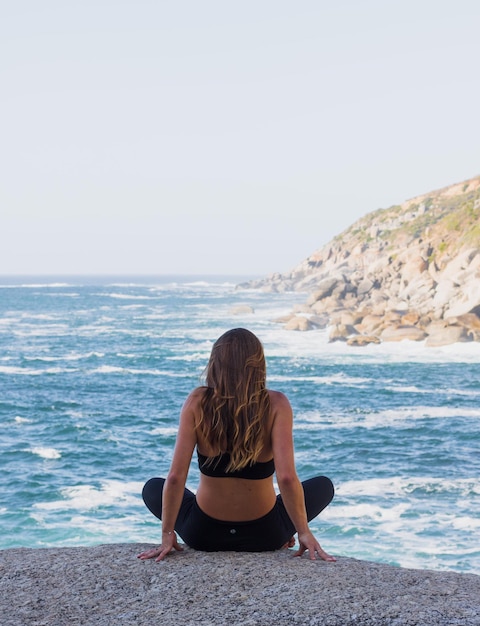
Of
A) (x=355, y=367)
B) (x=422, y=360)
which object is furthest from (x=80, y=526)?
(x=422, y=360)

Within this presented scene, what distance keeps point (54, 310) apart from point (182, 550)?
9195 centimetres

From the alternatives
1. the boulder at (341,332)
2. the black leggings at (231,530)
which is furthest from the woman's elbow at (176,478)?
the boulder at (341,332)

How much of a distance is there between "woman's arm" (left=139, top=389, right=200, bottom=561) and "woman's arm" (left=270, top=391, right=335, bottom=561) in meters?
0.50

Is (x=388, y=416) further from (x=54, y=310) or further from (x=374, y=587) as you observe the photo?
(x=54, y=310)

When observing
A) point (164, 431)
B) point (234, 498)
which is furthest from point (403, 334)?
point (234, 498)

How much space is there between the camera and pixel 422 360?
4156 cm

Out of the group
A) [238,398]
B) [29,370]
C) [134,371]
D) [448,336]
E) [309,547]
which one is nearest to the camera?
[238,398]

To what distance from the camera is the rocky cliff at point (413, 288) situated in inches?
1937

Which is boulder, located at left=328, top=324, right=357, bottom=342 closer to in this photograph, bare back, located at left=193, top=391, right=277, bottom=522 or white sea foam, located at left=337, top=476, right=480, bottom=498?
white sea foam, located at left=337, top=476, right=480, bottom=498

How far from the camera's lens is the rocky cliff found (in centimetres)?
4919

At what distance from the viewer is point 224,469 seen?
491 cm

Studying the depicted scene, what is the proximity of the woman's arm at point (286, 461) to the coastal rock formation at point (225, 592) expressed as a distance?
334 mm

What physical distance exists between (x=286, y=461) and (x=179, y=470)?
2.20ft

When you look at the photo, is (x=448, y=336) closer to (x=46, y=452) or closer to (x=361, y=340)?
(x=361, y=340)
